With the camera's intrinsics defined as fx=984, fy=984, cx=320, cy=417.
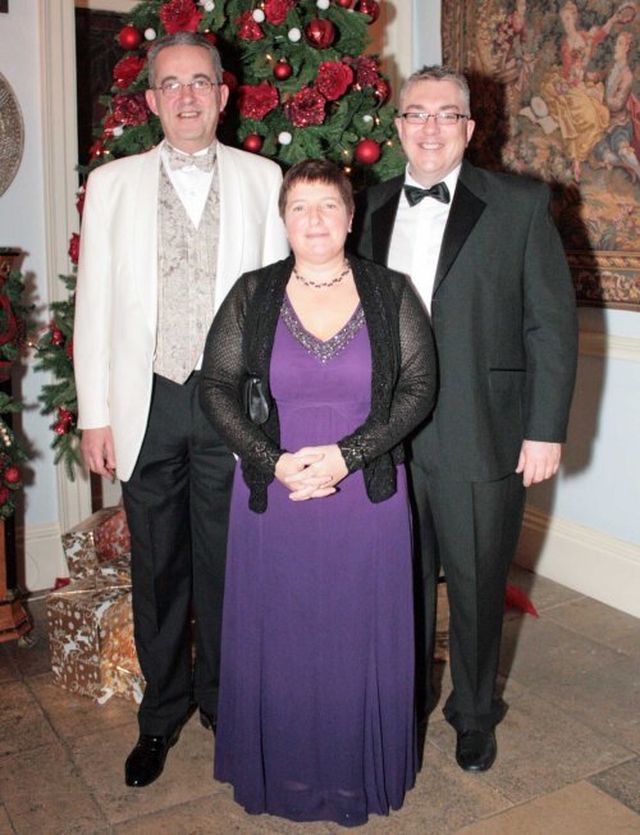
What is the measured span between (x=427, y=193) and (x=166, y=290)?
704mm

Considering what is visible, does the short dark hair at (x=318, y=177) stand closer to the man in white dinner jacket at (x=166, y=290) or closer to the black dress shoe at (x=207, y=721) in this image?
the man in white dinner jacket at (x=166, y=290)

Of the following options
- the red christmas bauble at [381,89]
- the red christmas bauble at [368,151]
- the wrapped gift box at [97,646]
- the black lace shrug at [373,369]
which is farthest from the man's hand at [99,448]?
the red christmas bauble at [381,89]

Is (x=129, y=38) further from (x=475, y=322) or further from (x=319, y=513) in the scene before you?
(x=319, y=513)

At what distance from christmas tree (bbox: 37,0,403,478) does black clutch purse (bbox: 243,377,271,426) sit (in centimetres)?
121

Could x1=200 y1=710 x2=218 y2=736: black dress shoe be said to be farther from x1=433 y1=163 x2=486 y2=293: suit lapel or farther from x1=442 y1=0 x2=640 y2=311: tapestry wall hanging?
x1=442 y1=0 x2=640 y2=311: tapestry wall hanging

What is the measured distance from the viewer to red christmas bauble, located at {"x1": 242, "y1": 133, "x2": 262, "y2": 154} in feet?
10.4

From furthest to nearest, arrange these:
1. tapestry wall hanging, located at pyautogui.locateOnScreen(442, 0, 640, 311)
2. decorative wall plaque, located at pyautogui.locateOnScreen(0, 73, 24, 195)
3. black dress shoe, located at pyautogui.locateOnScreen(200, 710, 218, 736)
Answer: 1. decorative wall plaque, located at pyautogui.locateOnScreen(0, 73, 24, 195)
2. tapestry wall hanging, located at pyautogui.locateOnScreen(442, 0, 640, 311)
3. black dress shoe, located at pyautogui.locateOnScreen(200, 710, 218, 736)

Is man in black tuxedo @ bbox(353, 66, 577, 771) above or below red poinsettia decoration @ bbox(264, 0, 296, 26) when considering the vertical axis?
below

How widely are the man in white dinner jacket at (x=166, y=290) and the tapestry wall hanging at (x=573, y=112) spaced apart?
1583 millimetres

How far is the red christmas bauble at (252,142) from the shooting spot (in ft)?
10.4

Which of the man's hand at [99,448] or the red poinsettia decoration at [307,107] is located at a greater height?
the red poinsettia decoration at [307,107]

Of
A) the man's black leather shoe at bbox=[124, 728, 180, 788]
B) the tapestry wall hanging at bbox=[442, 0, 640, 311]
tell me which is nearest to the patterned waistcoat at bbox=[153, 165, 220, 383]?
the man's black leather shoe at bbox=[124, 728, 180, 788]

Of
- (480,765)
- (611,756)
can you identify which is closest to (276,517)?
(480,765)

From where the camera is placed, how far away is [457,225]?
2.46 meters
